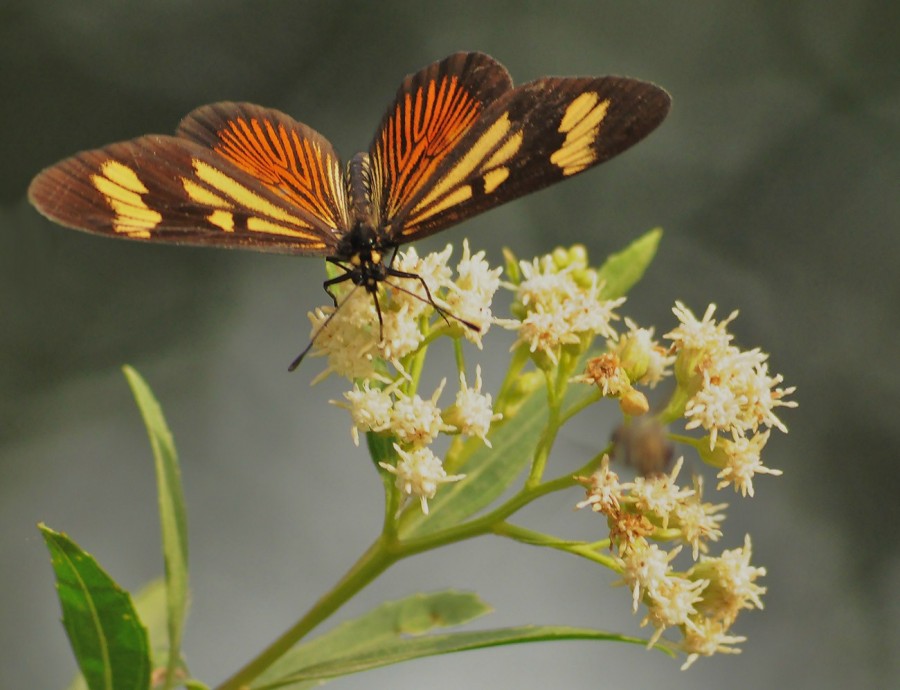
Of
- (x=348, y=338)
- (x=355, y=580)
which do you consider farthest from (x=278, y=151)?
(x=355, y=580)

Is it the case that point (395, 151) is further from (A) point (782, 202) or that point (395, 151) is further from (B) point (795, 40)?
(B) point (795, 40)

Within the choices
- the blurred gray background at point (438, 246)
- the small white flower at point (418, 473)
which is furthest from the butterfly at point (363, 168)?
the blurred gray background at point (438, 246)

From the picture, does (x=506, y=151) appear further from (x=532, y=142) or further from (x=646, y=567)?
(x=646, y=567)

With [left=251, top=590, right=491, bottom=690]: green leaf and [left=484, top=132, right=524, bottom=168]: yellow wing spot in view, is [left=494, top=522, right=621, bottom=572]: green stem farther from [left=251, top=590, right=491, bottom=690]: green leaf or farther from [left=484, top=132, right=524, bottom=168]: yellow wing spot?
[left=484, top=132, right=524, bottom=168]: yellow wing spot

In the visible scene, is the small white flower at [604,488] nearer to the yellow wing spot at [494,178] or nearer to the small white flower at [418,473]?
the small white flower at [418,473]

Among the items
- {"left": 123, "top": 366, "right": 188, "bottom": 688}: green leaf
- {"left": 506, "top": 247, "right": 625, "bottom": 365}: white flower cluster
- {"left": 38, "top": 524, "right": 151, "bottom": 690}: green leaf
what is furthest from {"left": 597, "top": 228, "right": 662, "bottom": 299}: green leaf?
{"left": 38, "top": 524, "right": 151, "bottom": 690}: green leaf

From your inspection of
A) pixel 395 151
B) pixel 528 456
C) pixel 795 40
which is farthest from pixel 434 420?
pixel 795 40
